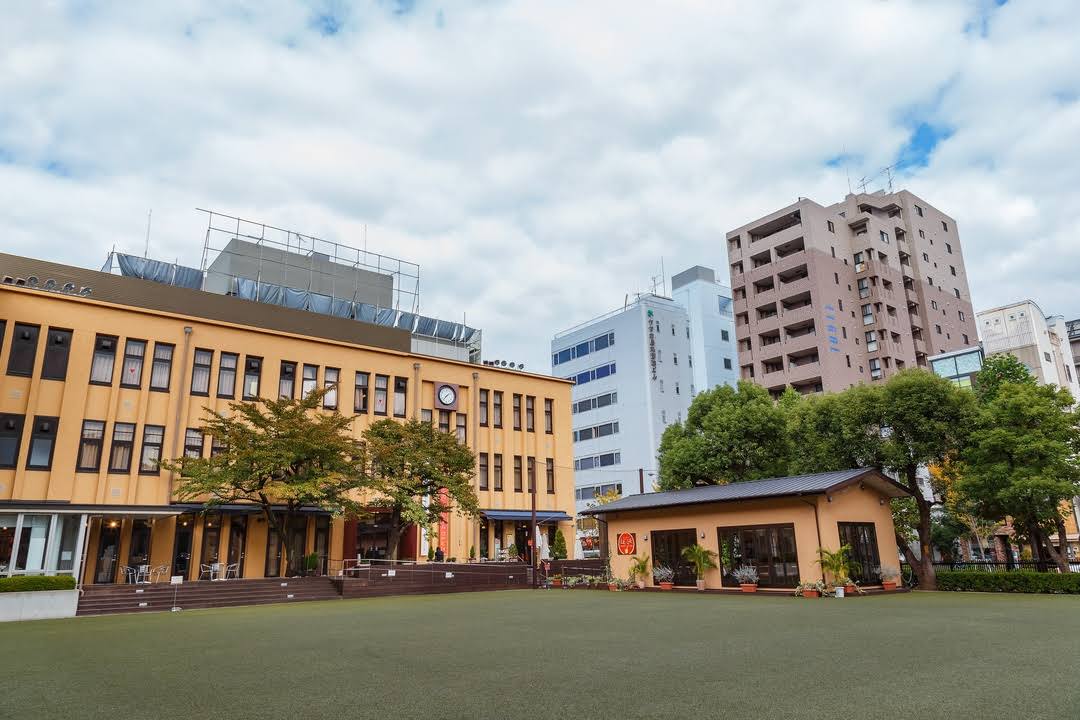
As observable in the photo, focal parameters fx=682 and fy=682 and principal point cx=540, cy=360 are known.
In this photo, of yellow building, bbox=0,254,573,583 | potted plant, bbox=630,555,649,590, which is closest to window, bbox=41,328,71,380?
yellow building, bbox=0,254,573,583

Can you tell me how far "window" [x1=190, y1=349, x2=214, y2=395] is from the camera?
1100 inches

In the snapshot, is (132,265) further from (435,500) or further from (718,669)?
(718,669)

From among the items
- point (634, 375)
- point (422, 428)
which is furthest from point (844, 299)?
point (422, 428)

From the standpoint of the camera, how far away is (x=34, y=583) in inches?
693

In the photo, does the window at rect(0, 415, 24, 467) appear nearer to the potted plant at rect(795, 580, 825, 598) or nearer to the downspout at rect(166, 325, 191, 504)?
the downspout at rect(166, 325, 191, 504)

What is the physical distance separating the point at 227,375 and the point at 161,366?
2.49 m

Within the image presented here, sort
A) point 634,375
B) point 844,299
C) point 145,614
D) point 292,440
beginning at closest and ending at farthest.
Answer: point 145,614
point 292,440
point 844,299
point 634,375

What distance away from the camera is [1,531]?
2148 cm

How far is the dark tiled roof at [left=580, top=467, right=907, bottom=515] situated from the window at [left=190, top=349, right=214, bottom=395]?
17169 millimetres

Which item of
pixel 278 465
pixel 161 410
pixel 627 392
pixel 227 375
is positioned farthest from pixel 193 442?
pixel 627 392

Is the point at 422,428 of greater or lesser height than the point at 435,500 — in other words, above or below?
above

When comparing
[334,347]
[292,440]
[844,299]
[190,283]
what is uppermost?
[844,299]

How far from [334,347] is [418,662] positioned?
2518 centimetres

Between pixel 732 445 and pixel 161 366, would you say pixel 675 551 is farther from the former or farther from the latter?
pixel 161 366
